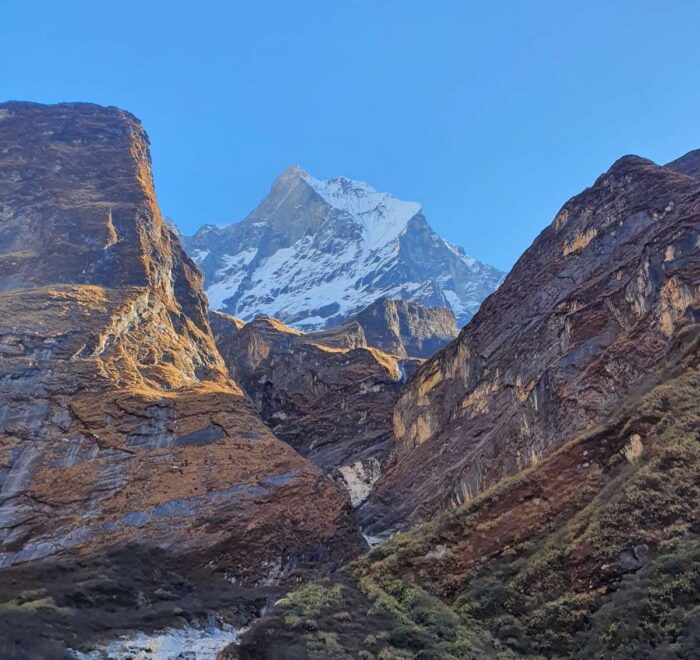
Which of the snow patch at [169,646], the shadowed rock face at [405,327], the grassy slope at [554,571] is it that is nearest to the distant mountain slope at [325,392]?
the shadowed rock face at [405,327]

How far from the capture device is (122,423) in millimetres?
38844

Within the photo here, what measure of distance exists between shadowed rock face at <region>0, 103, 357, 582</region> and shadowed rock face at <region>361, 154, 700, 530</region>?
8.65 meters

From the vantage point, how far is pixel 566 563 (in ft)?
54.1

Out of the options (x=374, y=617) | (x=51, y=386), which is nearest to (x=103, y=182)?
(x=51, y=386)

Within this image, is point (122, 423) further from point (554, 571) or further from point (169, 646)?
point (554, 571)

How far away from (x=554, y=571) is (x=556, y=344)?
2312 centimetres

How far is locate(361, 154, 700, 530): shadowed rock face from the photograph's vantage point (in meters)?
30.3

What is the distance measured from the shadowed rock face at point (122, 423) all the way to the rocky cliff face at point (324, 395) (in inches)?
343

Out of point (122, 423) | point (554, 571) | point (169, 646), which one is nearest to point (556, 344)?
point (554, 571)

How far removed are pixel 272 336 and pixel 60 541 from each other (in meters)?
56.0

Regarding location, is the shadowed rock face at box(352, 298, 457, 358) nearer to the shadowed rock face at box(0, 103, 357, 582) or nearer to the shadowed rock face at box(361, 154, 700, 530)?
the shadowed rock face at box(0, 103, 357, 582)

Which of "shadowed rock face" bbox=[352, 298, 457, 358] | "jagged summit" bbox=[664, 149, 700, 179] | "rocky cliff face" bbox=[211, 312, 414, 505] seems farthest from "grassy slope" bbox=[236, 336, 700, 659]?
"shadowed rock face" bbox=[352, 298, 457, 358]

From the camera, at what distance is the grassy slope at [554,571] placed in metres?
13.9

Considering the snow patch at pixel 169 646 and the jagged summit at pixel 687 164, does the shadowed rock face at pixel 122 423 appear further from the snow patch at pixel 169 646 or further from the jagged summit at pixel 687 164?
the jagged summit at pixel 687 164
